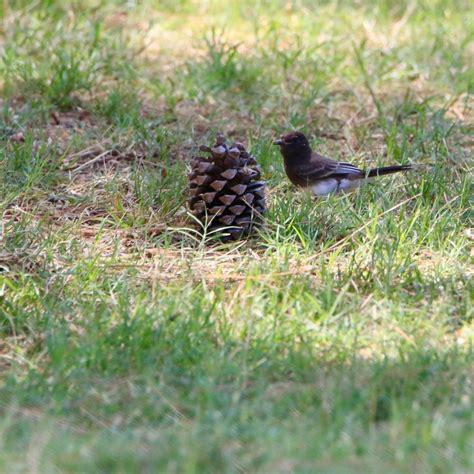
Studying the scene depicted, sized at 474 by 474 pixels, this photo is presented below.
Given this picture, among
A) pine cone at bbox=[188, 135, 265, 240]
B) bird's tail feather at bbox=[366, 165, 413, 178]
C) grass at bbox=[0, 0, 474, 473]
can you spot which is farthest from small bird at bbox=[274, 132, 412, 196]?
pine cone at bbox=[188, 135, 265, 240]

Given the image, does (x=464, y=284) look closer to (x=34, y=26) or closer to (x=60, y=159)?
(x=60, y=159)

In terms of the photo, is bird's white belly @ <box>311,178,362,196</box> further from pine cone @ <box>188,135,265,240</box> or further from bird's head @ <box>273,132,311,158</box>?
pine cone @ <box>188,135,265,240</box>

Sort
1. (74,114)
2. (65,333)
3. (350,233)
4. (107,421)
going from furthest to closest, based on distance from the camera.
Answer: (74,114)
(350,233)
(65,333)
(107,421)

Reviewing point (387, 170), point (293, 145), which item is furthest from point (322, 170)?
point (387, 170)

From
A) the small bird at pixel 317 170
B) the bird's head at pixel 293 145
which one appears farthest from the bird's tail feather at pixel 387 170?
the bird's head at pixel 293 145

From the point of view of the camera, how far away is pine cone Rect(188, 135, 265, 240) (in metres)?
4.82

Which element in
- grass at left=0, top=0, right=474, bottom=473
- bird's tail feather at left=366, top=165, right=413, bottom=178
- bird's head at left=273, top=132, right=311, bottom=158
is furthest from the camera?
bird's head at left=273, top=132, right=311, bottom=158

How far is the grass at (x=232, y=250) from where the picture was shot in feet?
9.84

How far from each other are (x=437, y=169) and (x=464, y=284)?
137 cm

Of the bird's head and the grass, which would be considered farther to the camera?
the bird's head

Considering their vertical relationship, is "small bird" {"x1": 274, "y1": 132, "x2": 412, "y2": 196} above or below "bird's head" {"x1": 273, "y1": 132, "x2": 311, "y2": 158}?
below

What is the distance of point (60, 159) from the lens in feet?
17.8

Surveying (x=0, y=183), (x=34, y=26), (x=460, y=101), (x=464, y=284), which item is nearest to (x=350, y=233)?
(x=464, y=284)

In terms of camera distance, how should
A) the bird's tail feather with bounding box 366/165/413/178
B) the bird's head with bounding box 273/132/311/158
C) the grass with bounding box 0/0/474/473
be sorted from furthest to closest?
the bird's head with bounding box 273/132/311/158 < the bird's tail feather with bounding box 366/165/413/178 < the grass with bounding box 0/0/474/473
